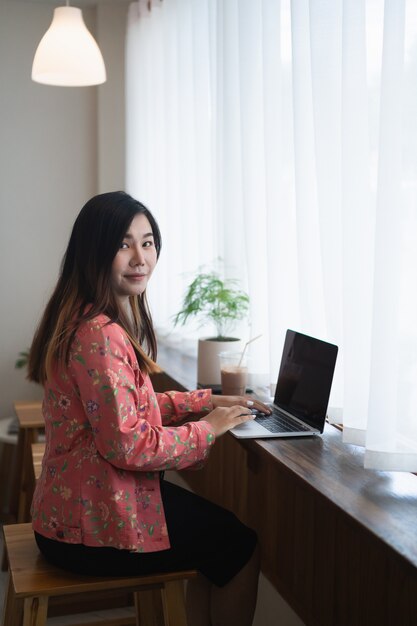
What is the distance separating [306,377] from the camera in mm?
1857

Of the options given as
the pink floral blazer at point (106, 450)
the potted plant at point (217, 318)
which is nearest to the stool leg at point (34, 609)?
the pink floral blazer at point (106, 450)

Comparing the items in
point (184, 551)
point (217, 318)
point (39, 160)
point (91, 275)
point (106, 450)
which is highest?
point (39, 160)

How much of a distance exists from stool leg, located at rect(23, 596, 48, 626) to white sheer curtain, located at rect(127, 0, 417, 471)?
72 centimetres

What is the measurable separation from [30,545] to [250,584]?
1.63ft

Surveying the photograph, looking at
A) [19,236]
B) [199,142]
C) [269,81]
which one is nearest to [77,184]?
[19,236]

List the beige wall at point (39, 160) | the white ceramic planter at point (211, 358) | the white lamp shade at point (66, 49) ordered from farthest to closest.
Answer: the beige wall at point (39, 160)
the white lamp shade at point (66, 49)
the white ceramic planter at point (211, 358)

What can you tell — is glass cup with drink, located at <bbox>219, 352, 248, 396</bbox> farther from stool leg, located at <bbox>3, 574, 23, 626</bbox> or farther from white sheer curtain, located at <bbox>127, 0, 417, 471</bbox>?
stool leg, located at <bbox>3, 574, 23, 626</bbox>

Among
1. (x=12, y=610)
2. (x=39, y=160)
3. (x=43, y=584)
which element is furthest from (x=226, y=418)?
(x=39, y=160)

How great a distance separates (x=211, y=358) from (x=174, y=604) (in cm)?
88

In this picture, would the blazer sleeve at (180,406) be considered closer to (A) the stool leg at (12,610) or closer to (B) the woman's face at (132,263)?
(B) the woman's face at (132,263)

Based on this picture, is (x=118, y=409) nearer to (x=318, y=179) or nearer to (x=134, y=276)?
(x=134, y=276)

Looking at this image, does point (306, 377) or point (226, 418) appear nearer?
point (226, 418)

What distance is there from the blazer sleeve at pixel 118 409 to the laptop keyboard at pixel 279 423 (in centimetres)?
25

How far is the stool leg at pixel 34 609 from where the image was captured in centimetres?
154
